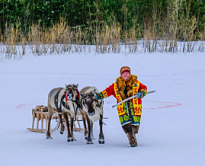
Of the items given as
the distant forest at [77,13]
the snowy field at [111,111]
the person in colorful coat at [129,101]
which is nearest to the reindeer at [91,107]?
the person in colorful coat at [129,101]

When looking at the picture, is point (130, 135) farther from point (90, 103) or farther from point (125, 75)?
point (125, 75)

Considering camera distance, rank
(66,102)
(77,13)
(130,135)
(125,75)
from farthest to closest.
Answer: (77,13), (66,102), (125,75), (130,135)

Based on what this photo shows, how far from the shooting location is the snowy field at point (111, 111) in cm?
672

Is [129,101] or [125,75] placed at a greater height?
[125,75]

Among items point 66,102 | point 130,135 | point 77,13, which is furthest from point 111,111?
point 77,13

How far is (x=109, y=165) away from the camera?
614 centimetres

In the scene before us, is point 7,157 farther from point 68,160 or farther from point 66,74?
point 66,74

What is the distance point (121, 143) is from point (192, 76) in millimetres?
11378

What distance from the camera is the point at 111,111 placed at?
12273mm

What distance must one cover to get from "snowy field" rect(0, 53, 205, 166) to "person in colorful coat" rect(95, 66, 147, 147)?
366mm

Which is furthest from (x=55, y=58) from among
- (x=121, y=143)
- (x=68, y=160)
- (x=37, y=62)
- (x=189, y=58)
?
(x=68, y=160)

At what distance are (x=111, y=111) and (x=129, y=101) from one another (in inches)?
183

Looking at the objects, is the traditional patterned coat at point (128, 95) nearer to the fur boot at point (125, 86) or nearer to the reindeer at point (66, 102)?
the fur boot at point (125, 86)

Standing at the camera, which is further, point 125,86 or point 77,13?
point 77,13
